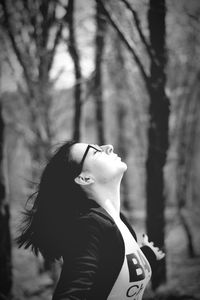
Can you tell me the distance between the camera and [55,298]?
121 centimetres

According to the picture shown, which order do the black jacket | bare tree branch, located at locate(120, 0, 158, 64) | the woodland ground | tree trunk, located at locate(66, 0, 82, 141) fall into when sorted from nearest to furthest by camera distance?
the black jacket → bare tree branch, located at locate(120, 0, 158, 64) → the woodland ground → tree trunk, located at locate(66, 0, 82, 141)

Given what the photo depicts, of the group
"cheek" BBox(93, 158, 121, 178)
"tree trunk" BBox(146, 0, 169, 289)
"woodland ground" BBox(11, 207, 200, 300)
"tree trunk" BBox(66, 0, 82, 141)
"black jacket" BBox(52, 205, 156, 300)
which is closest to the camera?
"black jacket" BBox(52, 205, 156, 300)

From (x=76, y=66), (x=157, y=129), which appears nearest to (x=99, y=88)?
(x=76, y=66)

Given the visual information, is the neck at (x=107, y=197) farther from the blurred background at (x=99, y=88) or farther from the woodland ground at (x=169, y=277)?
the woodland ground at (x=169, y=277)

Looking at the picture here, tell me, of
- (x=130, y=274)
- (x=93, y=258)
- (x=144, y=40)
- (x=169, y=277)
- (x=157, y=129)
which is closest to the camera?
(x=93, y=258)

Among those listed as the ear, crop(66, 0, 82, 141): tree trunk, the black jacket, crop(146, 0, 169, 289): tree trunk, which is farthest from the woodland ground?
crop(66, 0, 82, 141): tree trunk

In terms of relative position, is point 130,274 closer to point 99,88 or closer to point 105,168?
point 105,168

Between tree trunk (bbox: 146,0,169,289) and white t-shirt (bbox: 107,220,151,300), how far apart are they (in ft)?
4.66

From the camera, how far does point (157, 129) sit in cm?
294

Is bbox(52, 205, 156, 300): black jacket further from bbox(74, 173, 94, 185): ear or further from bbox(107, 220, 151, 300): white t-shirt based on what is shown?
bbox(74, 173, 94, 185): ear

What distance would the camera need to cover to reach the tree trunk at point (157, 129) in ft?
9.39

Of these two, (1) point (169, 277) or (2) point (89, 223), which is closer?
(2) point (89, 223)

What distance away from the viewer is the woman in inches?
53.6

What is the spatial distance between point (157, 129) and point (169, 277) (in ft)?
8.76
